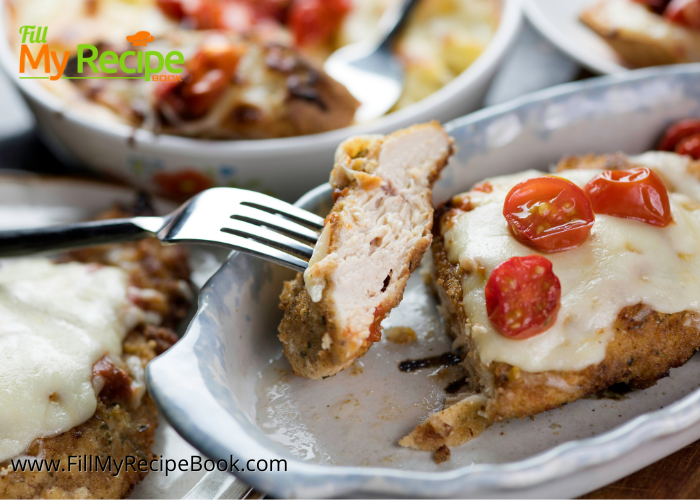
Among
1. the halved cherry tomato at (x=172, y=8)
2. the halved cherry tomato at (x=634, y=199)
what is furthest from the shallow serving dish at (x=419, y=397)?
the halved cherry tomato at (x=172, y=8)

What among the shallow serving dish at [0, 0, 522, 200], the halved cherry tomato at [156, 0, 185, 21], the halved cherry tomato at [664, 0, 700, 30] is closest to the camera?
the shallow serving dish at [0, 0, 522, 200]

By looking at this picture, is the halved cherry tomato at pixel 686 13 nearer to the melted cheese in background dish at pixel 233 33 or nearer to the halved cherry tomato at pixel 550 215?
the melted cheese in background dish at pixel 233 33

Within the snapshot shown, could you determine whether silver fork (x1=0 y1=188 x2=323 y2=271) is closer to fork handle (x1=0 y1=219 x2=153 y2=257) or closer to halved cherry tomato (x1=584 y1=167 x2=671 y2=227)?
fork handle (x1=0 y1=219 x2=153 y2=257)

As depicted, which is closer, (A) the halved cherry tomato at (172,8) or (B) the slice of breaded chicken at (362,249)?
(B) the slice of breaded chicken at (362,249)

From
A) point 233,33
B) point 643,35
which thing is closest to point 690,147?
point 643,35

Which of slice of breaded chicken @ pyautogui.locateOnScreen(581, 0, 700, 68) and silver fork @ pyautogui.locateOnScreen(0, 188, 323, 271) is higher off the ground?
slice of breaded chicken @ pyautogui.locateOnScreen(581, 0, 700, 68)

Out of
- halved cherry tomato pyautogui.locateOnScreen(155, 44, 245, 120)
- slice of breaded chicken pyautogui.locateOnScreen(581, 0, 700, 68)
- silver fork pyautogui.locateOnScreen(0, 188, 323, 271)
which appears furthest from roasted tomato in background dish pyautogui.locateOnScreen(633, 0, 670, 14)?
silver fork pyautogui.locateOnScreen(0, 188, 323, 271)

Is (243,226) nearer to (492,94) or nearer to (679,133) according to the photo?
(679,133)
